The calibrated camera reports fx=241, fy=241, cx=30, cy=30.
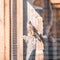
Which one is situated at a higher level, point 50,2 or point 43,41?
point 50,2

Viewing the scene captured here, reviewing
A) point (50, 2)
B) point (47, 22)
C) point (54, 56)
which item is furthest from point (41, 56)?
point (50, 2)

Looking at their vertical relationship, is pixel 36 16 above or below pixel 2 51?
above

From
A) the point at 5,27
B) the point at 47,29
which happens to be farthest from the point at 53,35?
the point at 5,27

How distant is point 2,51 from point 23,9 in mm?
281

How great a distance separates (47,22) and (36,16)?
8cm

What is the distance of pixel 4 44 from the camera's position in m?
1.45

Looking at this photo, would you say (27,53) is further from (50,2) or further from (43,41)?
(50,2)

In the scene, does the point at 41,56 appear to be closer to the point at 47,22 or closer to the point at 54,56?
the point at 54,56

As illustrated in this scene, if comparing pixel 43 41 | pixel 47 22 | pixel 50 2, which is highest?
pixel 50 2

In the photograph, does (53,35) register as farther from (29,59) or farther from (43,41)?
(29,59)

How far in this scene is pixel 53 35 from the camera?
1.42 meters

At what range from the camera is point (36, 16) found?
4.75 ft

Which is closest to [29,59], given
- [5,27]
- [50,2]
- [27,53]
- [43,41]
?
[27,53]

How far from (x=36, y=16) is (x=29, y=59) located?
26 centimetres
